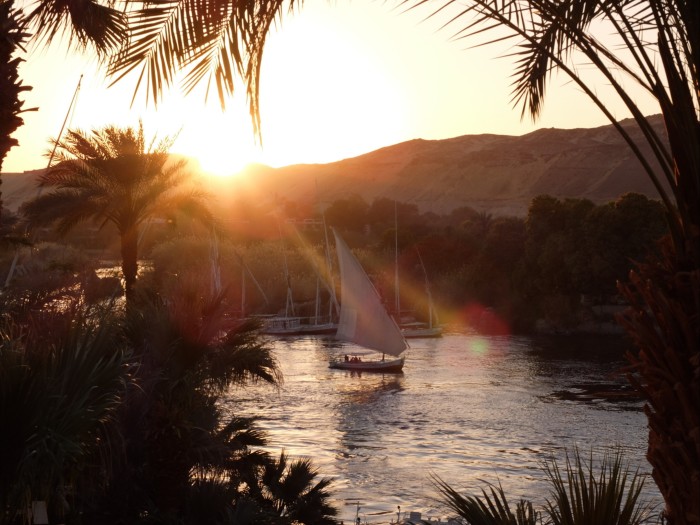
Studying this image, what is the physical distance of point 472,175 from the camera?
137m

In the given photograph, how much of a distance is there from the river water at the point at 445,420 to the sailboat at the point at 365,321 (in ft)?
2.00

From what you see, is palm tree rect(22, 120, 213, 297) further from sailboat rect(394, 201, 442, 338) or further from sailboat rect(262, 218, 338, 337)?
sailboat rect(262, 218, 338, 337)

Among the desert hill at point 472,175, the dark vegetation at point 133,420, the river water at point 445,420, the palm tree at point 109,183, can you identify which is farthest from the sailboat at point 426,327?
the desert hill at point 472,175

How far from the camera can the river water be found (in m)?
19.7

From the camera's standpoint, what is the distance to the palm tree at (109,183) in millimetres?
17672

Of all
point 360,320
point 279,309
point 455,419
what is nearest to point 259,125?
point 455,419

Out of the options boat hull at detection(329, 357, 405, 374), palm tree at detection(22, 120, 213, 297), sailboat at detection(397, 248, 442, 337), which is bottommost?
boat hull at detection(329, 357, 405, 374)

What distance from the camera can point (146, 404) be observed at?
345 inches

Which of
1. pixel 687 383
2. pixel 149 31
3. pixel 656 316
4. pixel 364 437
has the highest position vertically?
pixel 149 31

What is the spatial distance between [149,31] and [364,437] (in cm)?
2148

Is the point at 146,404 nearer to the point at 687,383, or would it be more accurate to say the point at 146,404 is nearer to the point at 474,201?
the point at 687,383

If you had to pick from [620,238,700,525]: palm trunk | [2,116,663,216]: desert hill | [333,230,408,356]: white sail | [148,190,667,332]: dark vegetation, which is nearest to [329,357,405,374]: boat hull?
[333,230,408,356]: white sail

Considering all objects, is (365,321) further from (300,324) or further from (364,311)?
(300,324)

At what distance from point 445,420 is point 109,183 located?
13.6m
